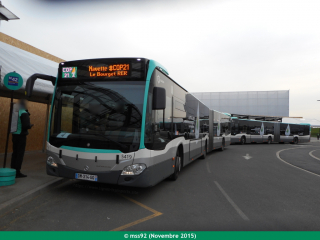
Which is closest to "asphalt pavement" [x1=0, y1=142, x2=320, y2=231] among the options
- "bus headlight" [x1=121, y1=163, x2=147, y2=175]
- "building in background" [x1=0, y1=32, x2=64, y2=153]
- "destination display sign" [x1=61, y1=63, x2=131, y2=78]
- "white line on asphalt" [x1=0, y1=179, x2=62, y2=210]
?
"white line on asphalt" [x1=0, y1=179, x2=62, y2=210]

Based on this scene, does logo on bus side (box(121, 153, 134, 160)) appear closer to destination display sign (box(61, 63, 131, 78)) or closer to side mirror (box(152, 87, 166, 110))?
side mirror (box(152, 87, 166, 110))

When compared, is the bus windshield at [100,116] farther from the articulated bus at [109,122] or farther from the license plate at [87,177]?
the license plate at [87,177]

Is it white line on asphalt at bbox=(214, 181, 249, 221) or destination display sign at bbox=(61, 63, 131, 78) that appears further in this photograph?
destination display sign at bbox=(61, 63, 131, 78)

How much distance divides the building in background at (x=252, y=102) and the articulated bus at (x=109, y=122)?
5299 cm

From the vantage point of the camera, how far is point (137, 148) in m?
4.80

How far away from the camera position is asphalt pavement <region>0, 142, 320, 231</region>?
3891 mm

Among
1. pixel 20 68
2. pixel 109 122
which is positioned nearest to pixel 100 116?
pixel 109 122

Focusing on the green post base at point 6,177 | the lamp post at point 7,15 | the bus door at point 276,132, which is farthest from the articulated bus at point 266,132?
the green post base at point 6,177

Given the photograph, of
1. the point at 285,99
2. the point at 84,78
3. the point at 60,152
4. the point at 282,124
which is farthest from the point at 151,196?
the point at 285,99

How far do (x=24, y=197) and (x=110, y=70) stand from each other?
313cm

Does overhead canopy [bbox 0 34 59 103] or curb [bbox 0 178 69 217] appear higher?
overhead canopy [bbox 0 34 59 103]

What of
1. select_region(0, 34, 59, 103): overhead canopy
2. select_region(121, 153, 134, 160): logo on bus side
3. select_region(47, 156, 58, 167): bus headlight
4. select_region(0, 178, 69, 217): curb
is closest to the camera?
select_region(0, 178, 69, 217): curb

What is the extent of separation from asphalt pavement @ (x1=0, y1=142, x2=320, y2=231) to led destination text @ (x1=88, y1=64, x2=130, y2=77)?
8.94ft

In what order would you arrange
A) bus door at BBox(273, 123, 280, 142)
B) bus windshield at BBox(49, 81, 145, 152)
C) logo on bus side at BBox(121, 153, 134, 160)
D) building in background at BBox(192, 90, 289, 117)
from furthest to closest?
building in background at BBox(192, 90, 289, 117), bus door at BBox(273, 123, 280, 142), bus windshield at BBox(49, 81, 145, 152), logo on bus side at BBox(121, 153, 134, 160)
